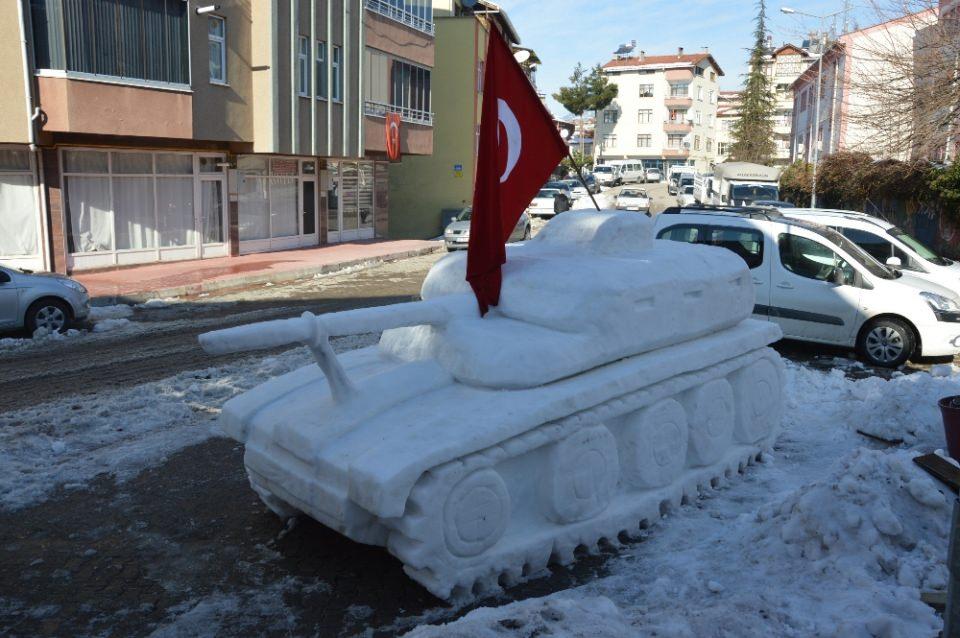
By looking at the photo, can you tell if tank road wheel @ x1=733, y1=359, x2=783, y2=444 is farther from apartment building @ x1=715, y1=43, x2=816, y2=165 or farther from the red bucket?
apartment building @ x1=715, y1=43, x2=816, y2=165

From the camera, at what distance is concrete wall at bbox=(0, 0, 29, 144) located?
16438 mm

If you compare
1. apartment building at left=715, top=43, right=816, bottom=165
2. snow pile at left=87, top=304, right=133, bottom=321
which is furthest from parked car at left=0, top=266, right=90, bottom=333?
apartment building at left=715, top=43, right=816, bottom=165

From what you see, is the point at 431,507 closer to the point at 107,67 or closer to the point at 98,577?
the point at 98,577

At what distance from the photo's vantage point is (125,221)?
20000 millimetres

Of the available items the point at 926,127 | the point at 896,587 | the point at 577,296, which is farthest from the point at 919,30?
the point at 896,587

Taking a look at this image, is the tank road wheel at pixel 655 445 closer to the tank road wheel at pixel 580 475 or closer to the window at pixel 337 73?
the tank road wheel at pixel 580 475

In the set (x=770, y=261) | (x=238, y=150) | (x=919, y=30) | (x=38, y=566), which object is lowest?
(x=38, y=566)

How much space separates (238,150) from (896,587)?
828 inches

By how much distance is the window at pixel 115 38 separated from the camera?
1695 centimetres

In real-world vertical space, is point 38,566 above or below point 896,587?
below

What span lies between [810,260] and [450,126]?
27.0 m

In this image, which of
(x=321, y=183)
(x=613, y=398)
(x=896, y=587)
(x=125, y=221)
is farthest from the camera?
(x=321, y=183)

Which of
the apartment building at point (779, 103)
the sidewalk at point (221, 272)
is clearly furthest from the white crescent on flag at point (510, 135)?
the apartment building at point (779, 103)

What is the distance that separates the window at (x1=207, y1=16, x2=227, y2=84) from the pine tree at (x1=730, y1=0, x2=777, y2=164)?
43279 mm
